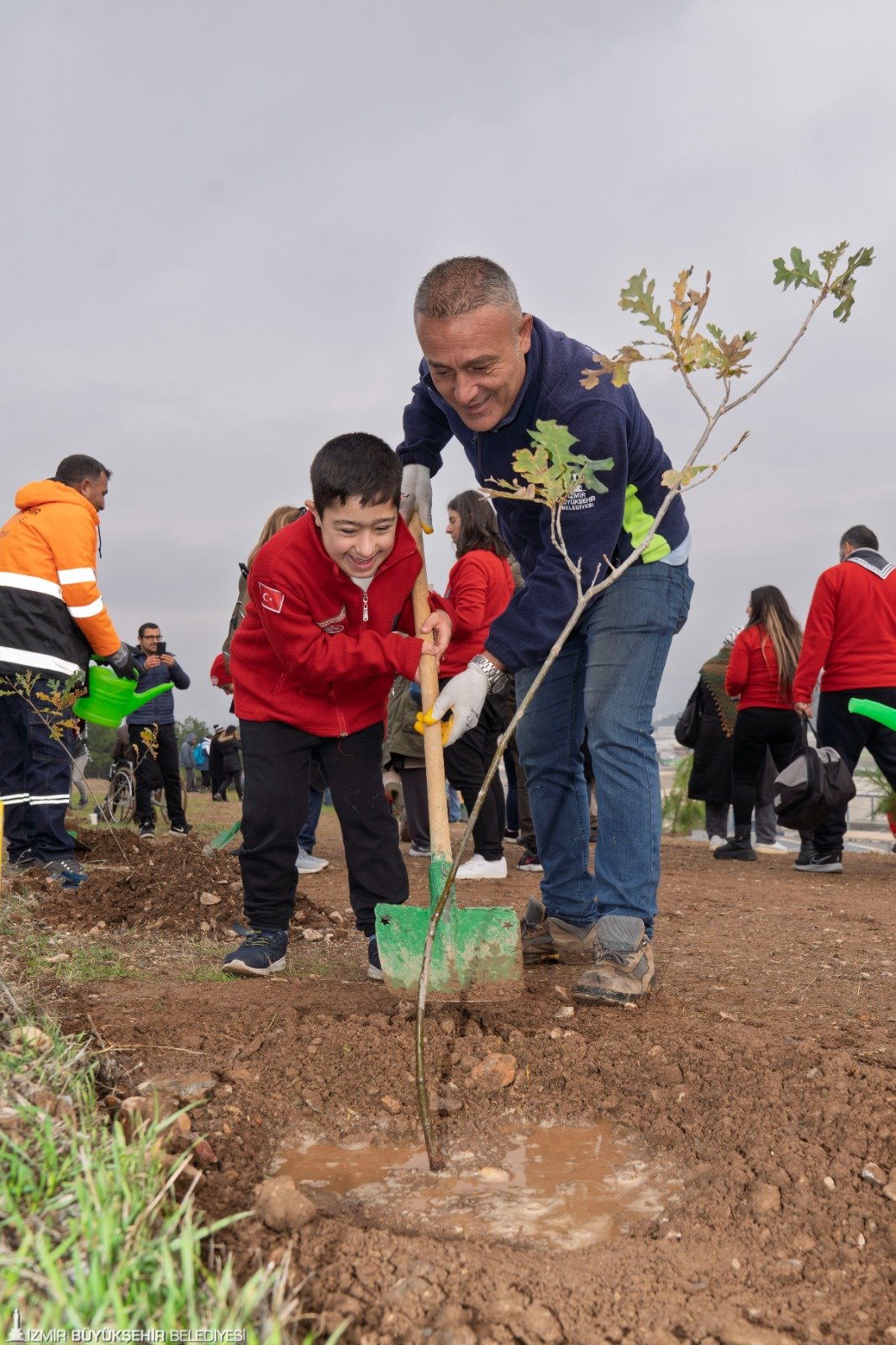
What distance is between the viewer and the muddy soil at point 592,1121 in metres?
1.39

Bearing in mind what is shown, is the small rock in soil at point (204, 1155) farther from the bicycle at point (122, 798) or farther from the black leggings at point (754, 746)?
the bicycle at point (122, 798)

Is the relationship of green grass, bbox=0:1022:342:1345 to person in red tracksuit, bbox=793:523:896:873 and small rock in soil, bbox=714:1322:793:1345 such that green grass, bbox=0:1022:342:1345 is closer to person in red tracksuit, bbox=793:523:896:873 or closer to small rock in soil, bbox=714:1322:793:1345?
Answer: small rock in soil, bbox=714:1322:793:1345

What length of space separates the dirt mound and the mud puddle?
227 centimetres

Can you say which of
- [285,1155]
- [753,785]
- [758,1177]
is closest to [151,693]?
[753,785]

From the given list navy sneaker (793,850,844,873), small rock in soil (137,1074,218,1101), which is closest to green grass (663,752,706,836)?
navy sneaker (793,850,844,873)

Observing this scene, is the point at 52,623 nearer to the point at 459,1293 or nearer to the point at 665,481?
A: the point at 665,481

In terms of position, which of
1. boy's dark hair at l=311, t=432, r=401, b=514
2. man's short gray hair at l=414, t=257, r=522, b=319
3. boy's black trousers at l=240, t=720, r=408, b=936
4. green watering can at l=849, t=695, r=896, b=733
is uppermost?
man's short gray hair at l=414, t=257, r=522, b=319

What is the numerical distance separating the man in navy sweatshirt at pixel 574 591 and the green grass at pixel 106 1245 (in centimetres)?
141

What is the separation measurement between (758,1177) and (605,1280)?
43cm

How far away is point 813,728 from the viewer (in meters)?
6.61

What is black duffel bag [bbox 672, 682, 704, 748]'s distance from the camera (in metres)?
→ 7.88

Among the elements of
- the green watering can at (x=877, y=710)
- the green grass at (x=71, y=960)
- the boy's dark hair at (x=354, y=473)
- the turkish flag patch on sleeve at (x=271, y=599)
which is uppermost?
the boy's dark hair at (x=354, y=473)

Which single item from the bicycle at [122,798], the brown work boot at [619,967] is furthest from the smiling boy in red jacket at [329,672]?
the bicycle at [122,798]

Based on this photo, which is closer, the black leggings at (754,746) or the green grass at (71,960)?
the green grass at (71,960)
